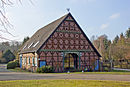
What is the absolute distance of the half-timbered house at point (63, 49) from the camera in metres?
24.0

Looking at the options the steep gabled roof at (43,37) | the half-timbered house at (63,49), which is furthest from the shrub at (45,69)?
the steep gabled roof at (43,37)

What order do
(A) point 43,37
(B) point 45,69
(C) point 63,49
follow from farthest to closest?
(A) point 43,37
(C) point 63,49
(B) point 45,69

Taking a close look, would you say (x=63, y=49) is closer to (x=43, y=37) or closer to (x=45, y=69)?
(x=43, y=37)

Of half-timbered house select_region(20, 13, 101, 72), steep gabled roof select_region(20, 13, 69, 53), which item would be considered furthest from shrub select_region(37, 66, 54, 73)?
steep gabled roof select_region(20, 13, 69, 53)

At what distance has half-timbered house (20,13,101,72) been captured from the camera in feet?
78.7

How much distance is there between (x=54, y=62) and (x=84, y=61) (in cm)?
499

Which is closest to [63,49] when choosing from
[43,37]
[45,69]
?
[43,37]

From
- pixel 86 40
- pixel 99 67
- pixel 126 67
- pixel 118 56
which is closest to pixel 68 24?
pixel 86 40

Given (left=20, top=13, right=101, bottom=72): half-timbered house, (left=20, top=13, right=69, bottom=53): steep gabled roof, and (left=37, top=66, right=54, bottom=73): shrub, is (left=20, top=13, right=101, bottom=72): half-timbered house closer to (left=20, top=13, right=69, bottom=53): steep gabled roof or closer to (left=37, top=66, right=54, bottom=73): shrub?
(left=20, top=13, right=69, bottom=53): steep gabled roof

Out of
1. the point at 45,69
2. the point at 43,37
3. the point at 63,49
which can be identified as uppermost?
the point at 43,37

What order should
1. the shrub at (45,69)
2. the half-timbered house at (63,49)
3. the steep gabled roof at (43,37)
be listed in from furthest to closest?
the steep gabled roof at (43,37), the half-timbered house at (63,49), the shrub at (45,69)

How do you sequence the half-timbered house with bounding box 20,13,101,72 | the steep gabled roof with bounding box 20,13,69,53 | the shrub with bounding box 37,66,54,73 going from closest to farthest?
the shrub with bounding box 37,66,54,73
the half-timbered house with bounding box 20,13,101,72
the steep gabled roof with bounding box 20,13,69,53

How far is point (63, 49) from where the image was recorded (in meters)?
25.2

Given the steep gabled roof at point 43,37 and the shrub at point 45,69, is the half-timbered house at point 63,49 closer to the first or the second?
the steep gabled roof at point 43,37
